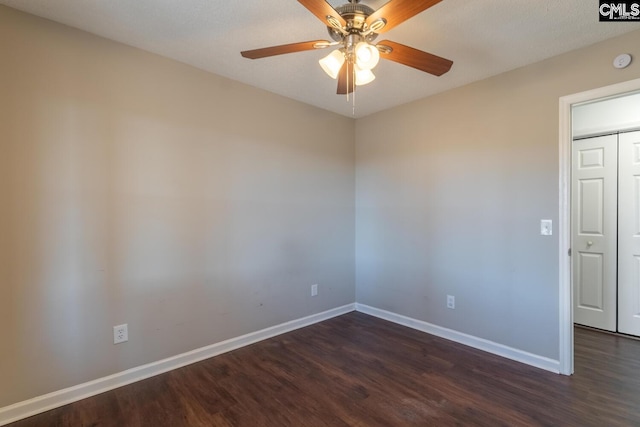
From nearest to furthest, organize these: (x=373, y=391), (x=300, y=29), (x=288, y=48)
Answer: (x=288, y=48)
(x=300, y=29)
(x=373, y=391)

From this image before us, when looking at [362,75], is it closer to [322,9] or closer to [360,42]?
[360,42]

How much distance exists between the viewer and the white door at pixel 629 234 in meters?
2.91

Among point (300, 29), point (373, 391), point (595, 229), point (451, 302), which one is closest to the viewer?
point (300, 29)

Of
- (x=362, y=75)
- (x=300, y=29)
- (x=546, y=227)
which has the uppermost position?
(x=300, y=29)

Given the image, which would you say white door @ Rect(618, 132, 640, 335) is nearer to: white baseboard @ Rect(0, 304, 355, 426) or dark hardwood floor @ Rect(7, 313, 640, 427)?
dark hardwood floor @ Rect(7, 313, 640, 427)

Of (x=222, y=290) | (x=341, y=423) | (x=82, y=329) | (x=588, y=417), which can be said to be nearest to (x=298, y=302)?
(x=222, y=290)

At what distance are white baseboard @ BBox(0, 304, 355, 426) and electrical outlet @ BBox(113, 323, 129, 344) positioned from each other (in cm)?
23

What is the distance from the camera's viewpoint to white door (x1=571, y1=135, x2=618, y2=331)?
304cm

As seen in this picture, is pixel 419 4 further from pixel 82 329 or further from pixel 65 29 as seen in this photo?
pixel 82 329

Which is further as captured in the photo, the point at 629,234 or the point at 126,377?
the point at 629,234

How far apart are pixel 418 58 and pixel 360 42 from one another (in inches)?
13.3

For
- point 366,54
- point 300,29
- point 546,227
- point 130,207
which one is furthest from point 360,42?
point 546,227

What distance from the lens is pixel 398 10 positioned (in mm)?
1310

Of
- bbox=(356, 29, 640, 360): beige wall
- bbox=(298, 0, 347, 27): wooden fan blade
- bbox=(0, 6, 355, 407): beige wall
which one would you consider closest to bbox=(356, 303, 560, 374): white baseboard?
bbox=(356, 29, 640, 360): beige wall
